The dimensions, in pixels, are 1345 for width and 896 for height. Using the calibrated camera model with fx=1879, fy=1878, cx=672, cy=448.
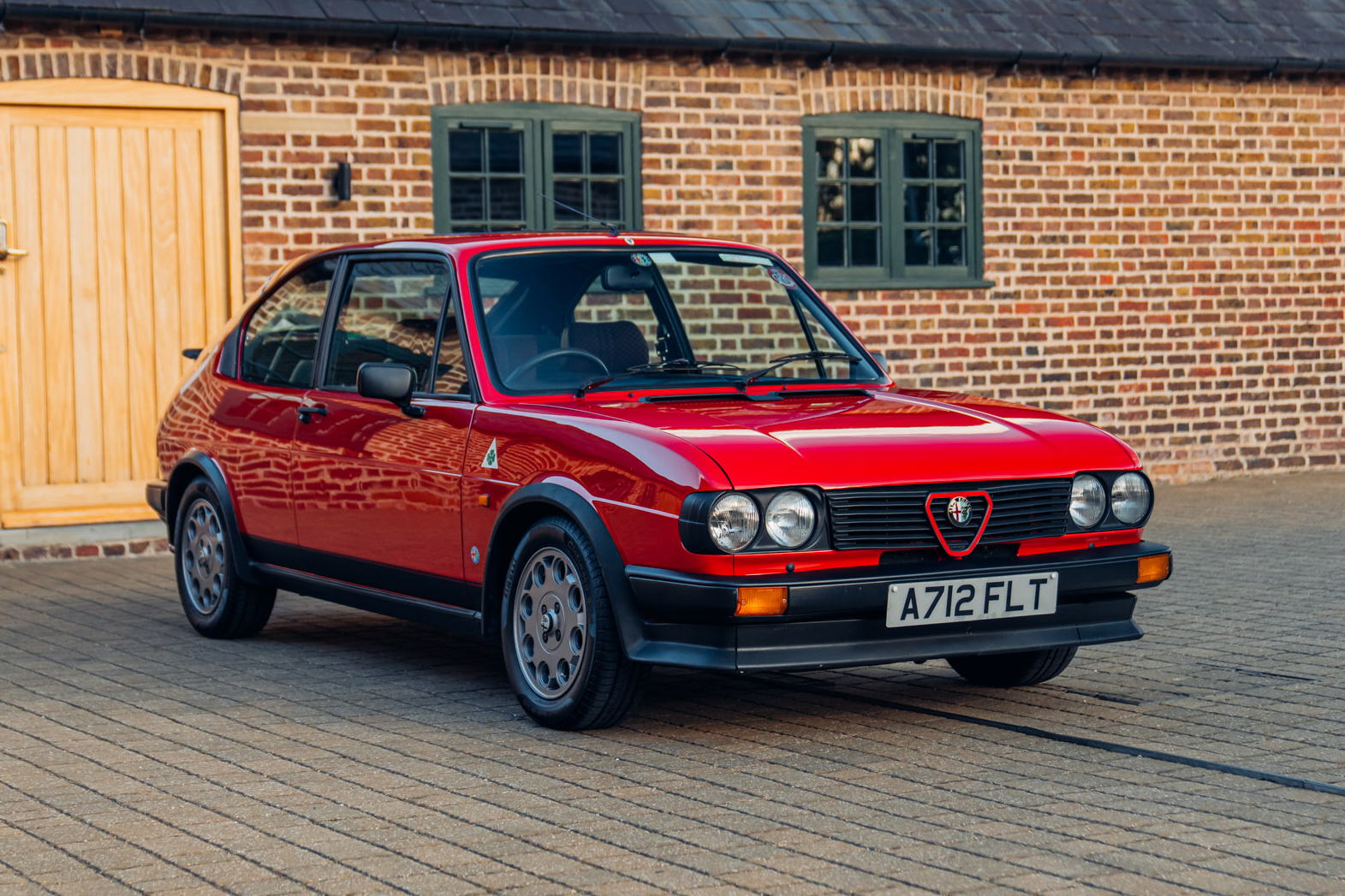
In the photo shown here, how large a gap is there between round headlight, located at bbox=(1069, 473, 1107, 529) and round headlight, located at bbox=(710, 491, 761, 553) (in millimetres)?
1163

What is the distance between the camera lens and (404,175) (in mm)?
12023

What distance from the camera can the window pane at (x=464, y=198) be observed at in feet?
40.2

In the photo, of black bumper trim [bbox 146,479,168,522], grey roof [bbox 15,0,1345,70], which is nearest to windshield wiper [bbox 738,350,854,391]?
black bumper trim [bbox 146,479,168,522]

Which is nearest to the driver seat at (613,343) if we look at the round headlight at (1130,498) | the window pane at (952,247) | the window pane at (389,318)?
the window pane at (389,318)

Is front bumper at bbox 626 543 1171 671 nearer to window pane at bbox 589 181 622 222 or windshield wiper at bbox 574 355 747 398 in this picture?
windshield wiper at bbox 574 355 747 398

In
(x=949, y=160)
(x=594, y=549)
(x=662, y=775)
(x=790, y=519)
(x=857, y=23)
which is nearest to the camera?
(x=662, y=775)

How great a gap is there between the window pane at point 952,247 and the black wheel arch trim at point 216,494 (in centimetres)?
710

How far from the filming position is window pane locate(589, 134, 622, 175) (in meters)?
12.6

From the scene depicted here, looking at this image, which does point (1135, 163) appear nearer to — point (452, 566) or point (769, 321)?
point (769, 321)

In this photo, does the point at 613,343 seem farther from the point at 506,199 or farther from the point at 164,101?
the point at 506,199

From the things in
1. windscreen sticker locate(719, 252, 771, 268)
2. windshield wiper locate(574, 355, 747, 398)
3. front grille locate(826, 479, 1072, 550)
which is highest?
windscreen sticker locate(719, 252, 771, 268)

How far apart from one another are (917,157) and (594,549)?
8627 mm

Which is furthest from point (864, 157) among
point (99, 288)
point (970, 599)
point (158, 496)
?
point (970, 599)

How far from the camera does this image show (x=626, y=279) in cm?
703
